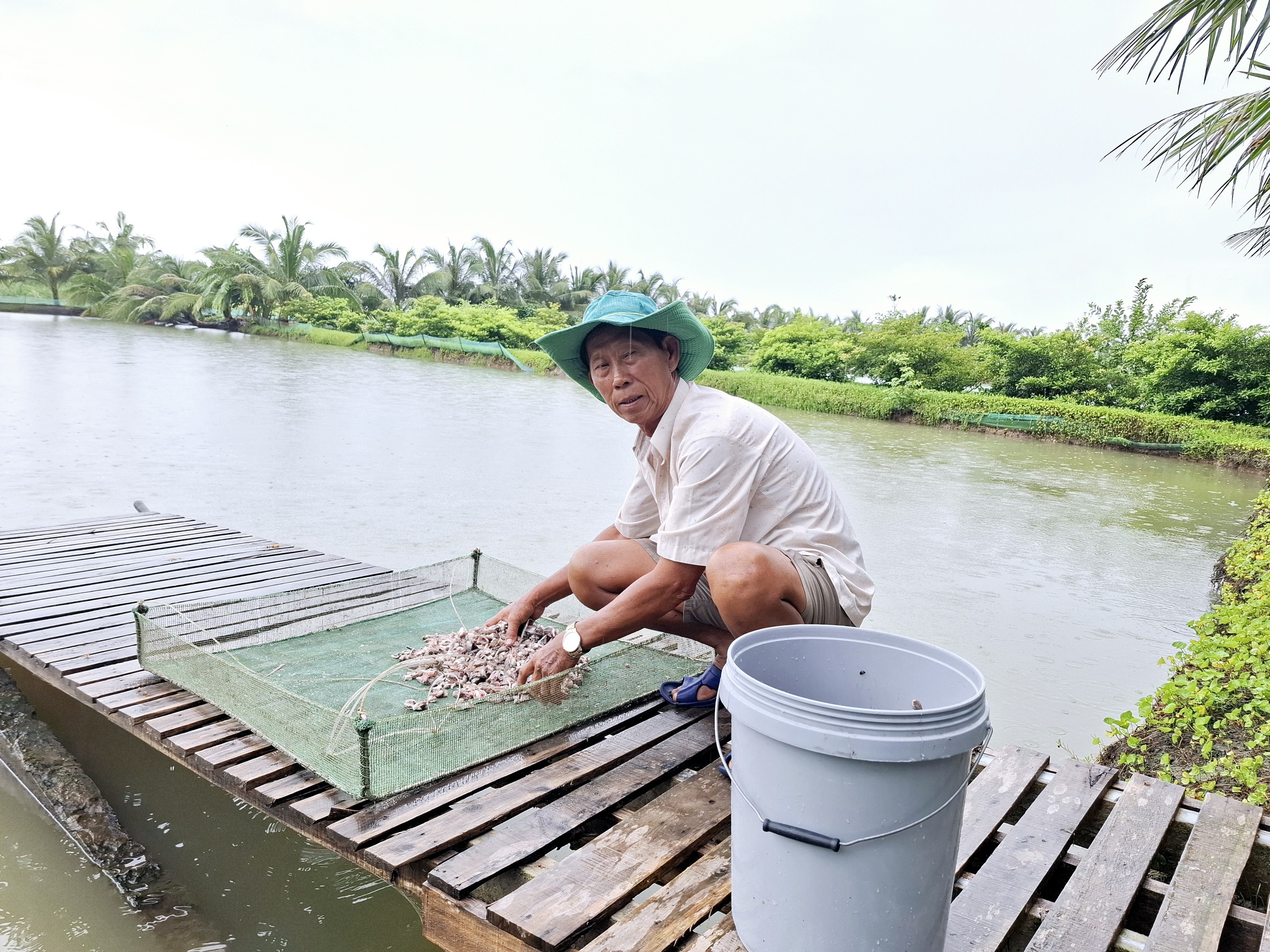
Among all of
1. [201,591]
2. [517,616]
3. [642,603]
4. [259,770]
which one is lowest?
[201,591]

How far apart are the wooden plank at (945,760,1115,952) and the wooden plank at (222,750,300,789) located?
154 cm

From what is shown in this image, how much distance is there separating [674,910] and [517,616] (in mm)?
1237

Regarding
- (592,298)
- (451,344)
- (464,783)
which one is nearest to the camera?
(464,783)

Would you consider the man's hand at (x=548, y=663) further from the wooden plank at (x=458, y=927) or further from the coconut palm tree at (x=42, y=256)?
the coconut palm tree at (x=42, y=256)

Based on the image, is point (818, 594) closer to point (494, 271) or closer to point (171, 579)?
point (171, 579)

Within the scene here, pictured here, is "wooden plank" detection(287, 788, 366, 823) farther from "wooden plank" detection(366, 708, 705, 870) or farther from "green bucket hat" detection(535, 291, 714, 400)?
"green bucket hat" detection(535, 291, 714, 400)

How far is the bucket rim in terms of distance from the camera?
121cm

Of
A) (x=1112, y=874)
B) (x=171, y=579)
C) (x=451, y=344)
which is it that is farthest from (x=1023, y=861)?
(x=451, y=344)

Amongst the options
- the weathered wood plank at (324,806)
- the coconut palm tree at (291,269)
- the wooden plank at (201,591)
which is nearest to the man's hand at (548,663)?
the weathered wood plank at (324,806)

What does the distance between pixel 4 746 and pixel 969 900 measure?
10.4 ft

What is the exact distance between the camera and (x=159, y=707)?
236 centimetres

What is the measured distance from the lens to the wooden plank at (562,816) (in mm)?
1639

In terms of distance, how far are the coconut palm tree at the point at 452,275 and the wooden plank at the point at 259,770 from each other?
117 feet

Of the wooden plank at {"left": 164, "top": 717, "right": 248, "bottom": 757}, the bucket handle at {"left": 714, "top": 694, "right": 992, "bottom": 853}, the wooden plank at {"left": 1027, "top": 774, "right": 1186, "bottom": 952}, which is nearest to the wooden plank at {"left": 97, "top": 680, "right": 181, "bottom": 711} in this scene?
the wooden plank at {"left": 164, "top": 717, "right": 248, "bottom": 757}
